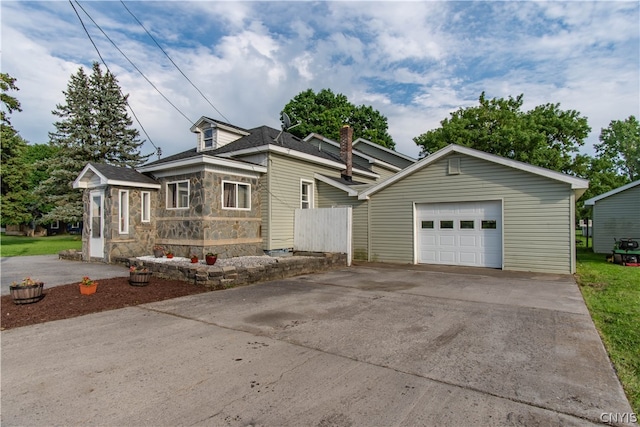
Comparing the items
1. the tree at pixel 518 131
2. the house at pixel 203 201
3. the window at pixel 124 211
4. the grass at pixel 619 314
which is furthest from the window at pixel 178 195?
the tree at pixel 518 131

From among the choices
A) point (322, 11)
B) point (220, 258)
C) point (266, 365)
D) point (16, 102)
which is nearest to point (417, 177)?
point (322, 11)

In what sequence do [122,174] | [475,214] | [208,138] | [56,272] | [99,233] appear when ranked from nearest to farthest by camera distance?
[56,272], [475,214], [122,174], [99,233], [208,138]

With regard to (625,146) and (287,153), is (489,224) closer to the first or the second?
(287,153)

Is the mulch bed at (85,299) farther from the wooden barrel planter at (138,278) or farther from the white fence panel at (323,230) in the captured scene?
the white fence panel at (323,230)

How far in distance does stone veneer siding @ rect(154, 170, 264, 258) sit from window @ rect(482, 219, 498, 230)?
8.42 m

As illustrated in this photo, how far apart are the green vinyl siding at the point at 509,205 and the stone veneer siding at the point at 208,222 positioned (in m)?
5.56

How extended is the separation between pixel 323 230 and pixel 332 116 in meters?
25.9

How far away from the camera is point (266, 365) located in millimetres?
3932

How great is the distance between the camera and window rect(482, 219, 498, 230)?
39.3 feet

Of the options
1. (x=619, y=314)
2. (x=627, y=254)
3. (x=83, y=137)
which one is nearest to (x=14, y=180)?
(x=83, y=137)

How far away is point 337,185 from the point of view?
50.1 ft

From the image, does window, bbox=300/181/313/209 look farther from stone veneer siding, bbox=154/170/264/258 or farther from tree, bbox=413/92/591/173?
tree, bbox=413/92/591/173

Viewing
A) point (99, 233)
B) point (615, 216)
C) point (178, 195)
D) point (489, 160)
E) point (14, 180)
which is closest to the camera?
point (489, 160)

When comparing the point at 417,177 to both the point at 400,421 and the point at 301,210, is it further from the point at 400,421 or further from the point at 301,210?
the point at 400,421
